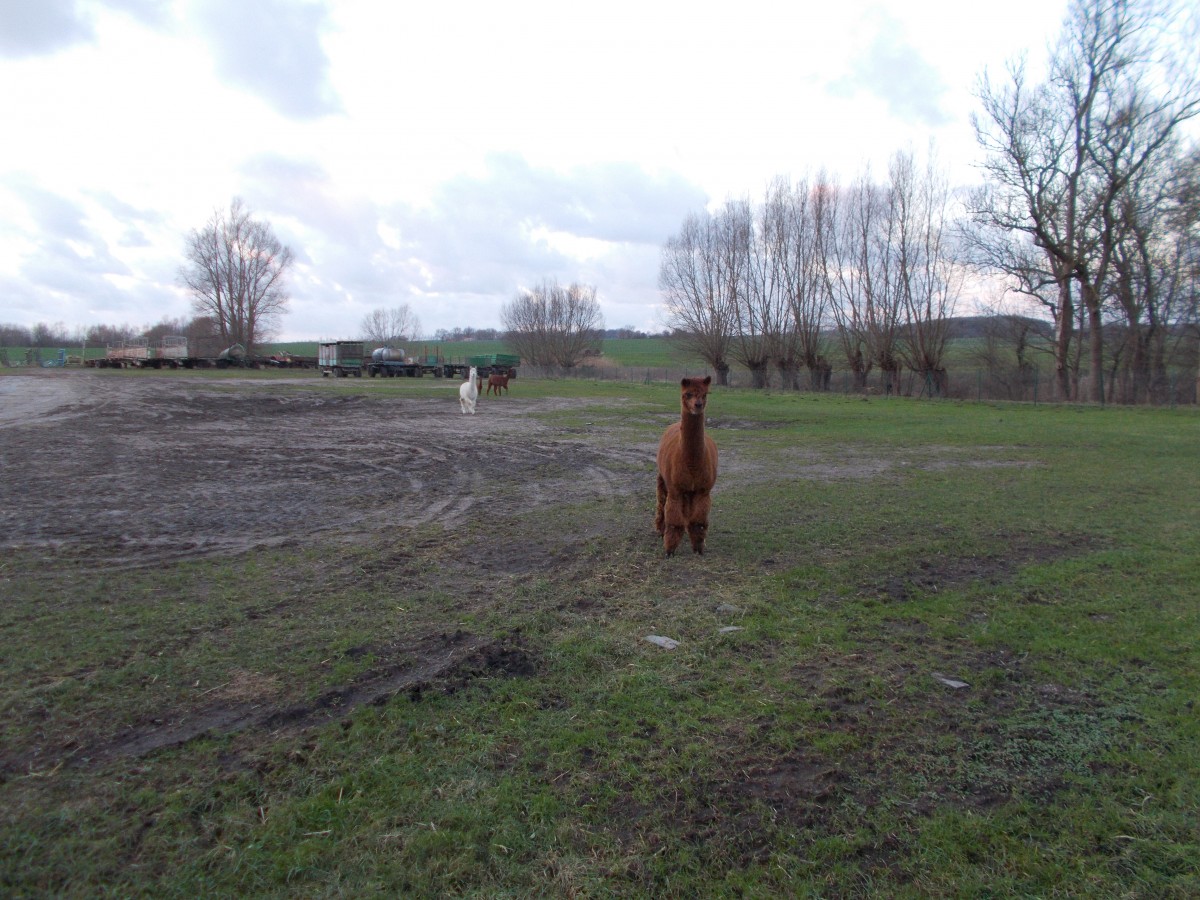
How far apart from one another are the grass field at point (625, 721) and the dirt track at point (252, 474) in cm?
93

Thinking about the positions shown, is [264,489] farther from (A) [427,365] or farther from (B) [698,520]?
(A) [427,365]

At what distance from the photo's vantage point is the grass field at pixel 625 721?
282cm

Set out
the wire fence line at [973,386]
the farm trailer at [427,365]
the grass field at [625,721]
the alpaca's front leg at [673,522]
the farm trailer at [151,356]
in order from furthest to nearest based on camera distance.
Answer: the farm trailer at [151,356] < the farm trailer at [427,365] < the wire fence line at [973,386] < the alpaca's front leg at [673,522] < the grass field at [625,721]

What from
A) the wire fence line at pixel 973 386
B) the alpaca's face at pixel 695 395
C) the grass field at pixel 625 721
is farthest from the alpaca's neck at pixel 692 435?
the wire fence line at pixel 973 386

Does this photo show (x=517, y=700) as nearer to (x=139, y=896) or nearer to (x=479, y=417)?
(x=139, y=896)

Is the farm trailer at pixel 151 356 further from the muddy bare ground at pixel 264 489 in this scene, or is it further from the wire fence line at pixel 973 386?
the wire fence line at pixel 973 386

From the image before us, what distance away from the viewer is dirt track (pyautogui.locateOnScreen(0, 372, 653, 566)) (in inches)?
309

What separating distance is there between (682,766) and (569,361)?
3136 inches

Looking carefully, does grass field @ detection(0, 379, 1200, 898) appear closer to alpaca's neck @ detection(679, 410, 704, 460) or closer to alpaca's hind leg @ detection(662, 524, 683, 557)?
alpaca's hind leg @ detection(662, 524, 683, 557)

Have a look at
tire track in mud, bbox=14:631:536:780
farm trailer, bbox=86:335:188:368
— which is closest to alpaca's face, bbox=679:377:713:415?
tire track in mud, bbox=14:631:536:780

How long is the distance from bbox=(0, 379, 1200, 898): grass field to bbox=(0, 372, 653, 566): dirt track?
93 cm

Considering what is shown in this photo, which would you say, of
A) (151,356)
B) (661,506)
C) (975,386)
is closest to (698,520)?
(661,506)

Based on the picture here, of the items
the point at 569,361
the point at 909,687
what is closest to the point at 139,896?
the point at 909,687

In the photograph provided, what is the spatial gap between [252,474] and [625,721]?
31.6 feet
